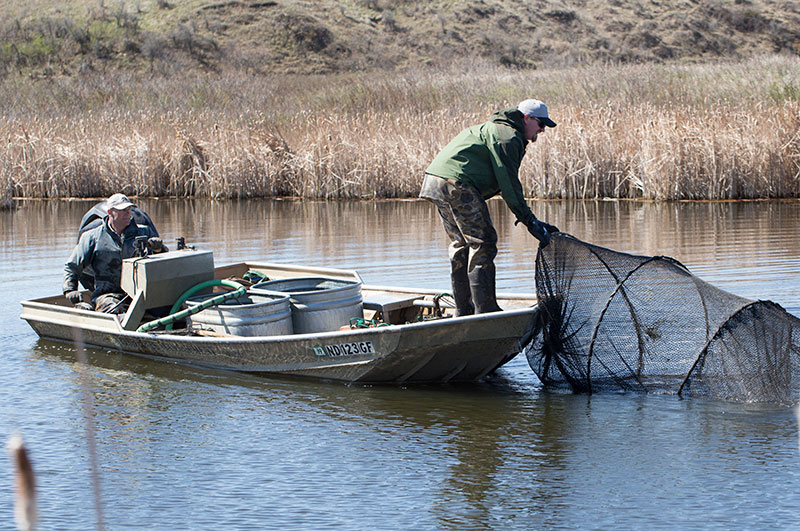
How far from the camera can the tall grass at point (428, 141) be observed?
19.6m

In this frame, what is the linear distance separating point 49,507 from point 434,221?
13.2 m

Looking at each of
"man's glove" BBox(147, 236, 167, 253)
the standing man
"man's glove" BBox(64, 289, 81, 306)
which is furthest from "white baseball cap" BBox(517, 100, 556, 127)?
"man's glove" BBox(64, 289, 81, 306)

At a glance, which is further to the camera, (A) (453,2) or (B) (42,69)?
(A) (453,2)

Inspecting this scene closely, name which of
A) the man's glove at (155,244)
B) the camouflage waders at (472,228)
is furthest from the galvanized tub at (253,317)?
the camouflage waders at (472,228)

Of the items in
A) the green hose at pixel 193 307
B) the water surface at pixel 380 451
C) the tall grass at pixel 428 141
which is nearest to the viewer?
the water surface at pixel 380 451

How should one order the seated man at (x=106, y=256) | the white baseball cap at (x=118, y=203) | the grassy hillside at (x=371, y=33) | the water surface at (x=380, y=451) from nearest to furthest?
the water surface at (x=380, y=451) < the white baseball cap at (x=118, y=203) < the seated man at (x=106, y=256) < the grassy hillside at (x=371, y=33)

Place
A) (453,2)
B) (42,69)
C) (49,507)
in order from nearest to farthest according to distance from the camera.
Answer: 1. (49,507)
2. (42,69)
3. (453,2)

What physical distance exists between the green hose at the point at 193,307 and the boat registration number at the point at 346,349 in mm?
973

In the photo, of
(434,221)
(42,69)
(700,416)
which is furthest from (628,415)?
(42,69)

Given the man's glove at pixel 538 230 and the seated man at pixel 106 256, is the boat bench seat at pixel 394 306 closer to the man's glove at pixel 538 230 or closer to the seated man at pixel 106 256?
the man's glove at pixel 538 230

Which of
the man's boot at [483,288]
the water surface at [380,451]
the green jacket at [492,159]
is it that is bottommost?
the water surface at [380,451]

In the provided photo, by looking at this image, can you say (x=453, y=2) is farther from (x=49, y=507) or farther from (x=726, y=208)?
(x=49, y=507)

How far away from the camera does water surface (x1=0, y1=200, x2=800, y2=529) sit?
5.95 meters

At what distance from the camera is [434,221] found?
1894 centimetres
